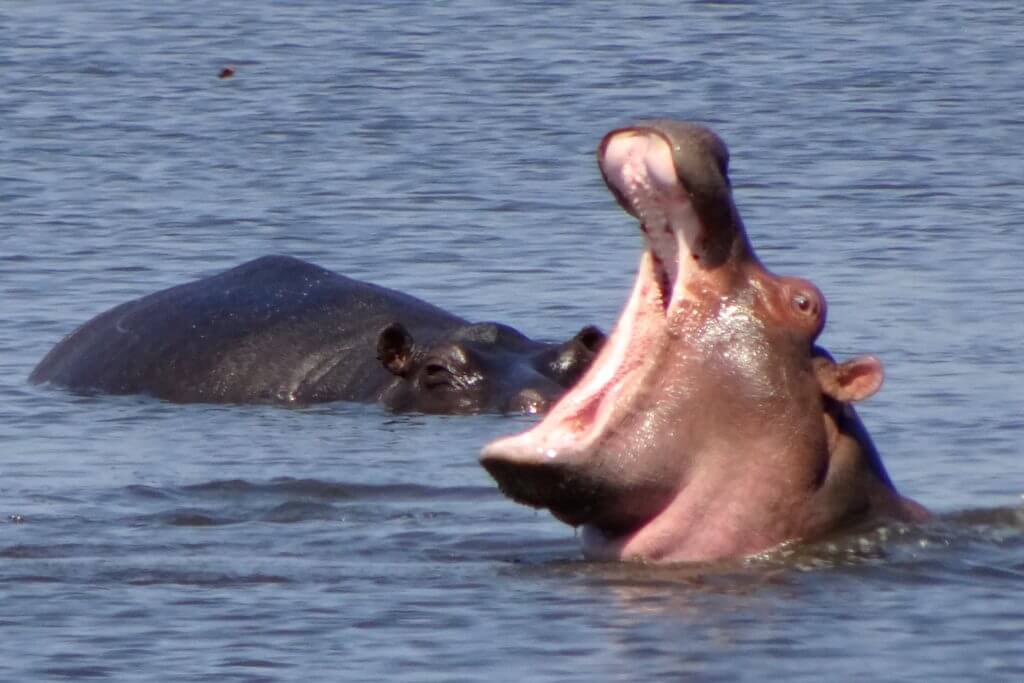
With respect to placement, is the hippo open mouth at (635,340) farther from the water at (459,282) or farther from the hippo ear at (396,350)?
the hippo ear at (396,350)

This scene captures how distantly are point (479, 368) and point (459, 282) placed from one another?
9.17ft

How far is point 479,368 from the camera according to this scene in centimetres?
1184

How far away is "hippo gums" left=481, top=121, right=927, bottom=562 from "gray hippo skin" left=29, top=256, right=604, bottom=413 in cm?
408

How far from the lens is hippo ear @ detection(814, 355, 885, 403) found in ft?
23.4

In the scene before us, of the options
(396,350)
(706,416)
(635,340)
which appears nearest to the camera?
(706,416)

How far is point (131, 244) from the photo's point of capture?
52.3 ft

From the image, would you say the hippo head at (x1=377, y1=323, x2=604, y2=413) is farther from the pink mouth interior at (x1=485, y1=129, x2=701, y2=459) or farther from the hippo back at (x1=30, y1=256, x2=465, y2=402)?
the pink mouth interior at (x1=485, y1=129, x2=701, y2=459)

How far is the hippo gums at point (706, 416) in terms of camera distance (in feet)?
23.5

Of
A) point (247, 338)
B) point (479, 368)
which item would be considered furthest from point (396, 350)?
point (247, 338)

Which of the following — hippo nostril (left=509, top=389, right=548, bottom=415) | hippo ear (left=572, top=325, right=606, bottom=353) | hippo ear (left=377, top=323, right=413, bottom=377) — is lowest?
hippo nostril (left=509, top=389, right=548, bottom=415)

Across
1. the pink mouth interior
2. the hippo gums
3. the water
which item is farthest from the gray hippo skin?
the hippo gums

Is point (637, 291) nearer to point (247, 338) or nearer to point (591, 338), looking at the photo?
point (591, 338)

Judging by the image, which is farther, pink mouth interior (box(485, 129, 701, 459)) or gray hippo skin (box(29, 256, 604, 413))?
gray hippo skin (box(29, 256, 604, 413))

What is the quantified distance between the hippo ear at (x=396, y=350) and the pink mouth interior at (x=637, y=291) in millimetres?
4485
